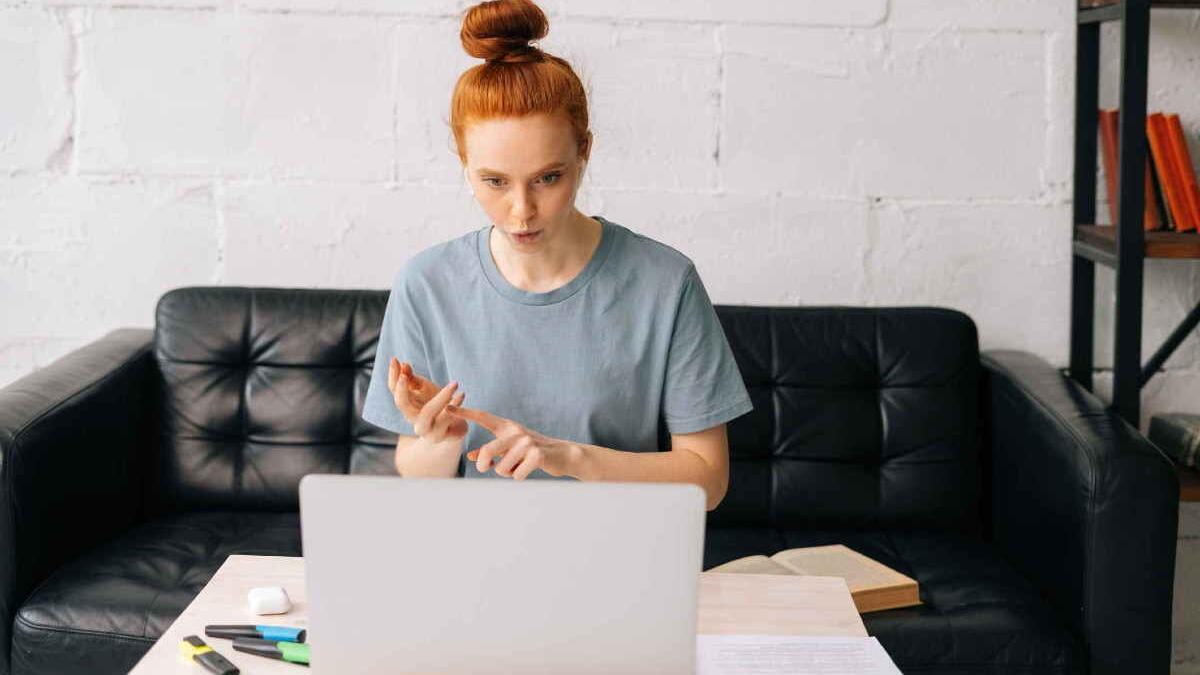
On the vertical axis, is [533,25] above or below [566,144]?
above

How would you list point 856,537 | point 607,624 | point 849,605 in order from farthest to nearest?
point 856,537, point 849,605, point 607,624

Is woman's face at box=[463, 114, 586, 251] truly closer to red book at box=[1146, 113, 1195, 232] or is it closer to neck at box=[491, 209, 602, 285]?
neck at box=[491, 209, 602, 285]

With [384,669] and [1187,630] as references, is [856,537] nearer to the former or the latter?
[1187,630]

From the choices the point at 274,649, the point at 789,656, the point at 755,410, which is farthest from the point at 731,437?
the point at 274,649

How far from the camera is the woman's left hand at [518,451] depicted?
1.35 metres

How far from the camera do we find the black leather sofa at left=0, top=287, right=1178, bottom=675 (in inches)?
91.4

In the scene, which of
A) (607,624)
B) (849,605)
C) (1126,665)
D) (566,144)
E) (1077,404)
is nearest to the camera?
(607,624)

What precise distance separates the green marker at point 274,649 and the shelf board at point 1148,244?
71.3 inches

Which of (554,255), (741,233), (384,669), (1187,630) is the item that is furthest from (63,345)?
(1187,630)

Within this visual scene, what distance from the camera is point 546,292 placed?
167cm

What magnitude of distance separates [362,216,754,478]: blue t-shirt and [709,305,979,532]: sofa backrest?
2.99ft

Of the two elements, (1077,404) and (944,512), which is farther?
(944,512)

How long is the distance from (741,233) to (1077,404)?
2.65 ft

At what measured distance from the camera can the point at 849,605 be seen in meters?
1.41
